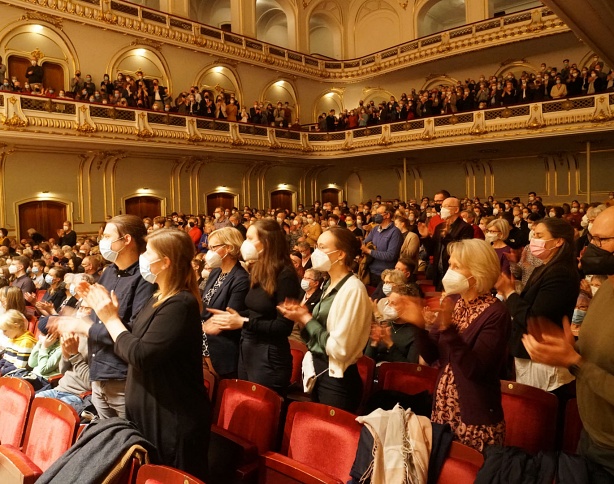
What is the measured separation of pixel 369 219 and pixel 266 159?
815 centimetres

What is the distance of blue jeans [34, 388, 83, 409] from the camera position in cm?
298

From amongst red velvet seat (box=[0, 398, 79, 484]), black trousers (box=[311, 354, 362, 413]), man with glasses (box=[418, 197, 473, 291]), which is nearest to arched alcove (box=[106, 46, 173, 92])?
man with glasses (box=[418, 197, 473, 291])

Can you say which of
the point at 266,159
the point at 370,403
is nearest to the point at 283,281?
the point at 370,403

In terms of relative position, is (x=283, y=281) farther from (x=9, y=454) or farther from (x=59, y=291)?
(x=59, y=291)

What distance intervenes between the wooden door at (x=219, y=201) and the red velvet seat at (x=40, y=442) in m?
14.1

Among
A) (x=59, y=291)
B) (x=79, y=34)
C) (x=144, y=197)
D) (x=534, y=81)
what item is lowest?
(x=59, y=291)

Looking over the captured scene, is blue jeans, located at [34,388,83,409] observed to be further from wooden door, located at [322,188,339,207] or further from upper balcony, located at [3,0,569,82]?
wooden door, located at [322,188,339,207]

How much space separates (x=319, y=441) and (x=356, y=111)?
16566mm

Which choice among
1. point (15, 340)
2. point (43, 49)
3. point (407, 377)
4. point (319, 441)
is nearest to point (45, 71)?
point (43, 49)

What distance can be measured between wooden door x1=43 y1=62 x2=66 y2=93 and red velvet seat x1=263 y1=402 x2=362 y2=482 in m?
14.1

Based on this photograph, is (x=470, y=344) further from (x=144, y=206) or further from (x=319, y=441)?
(x=144, y=206)

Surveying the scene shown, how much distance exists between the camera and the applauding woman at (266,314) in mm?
2682

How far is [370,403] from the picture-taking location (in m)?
2.68

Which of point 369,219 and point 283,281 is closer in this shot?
point 283,281
